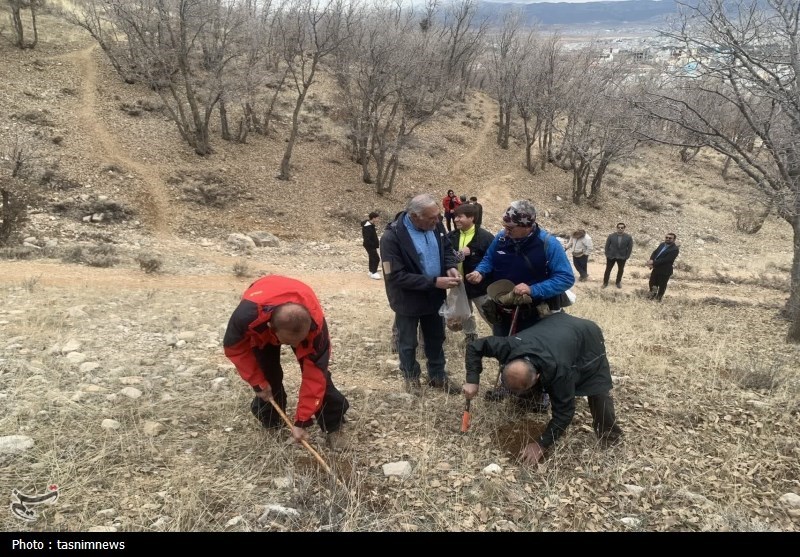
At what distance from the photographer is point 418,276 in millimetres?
3742

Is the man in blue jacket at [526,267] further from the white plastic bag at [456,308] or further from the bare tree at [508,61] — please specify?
the bare tree at [508,61]

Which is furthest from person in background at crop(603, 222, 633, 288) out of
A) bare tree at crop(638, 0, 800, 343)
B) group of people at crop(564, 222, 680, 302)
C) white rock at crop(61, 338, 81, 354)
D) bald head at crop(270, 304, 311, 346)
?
white rock at crop(61, 338, 81, 354)

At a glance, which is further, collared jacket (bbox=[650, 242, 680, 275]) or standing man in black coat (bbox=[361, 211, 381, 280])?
standing man in black coat (bbox=[361, 211, 381, 280])

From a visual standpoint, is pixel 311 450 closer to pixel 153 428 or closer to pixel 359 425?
pixel 359 425

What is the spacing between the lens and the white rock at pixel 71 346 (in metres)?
4.51

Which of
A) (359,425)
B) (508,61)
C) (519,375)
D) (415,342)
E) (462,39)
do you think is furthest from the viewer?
(462,39)

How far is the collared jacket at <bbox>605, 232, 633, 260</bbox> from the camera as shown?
11094 mm

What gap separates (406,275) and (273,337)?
1213mm

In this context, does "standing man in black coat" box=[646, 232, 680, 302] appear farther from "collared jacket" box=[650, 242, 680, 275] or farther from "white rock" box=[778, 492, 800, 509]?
"white rock" box=[778, 492, 800, 509]

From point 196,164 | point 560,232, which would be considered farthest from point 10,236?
point 560,232

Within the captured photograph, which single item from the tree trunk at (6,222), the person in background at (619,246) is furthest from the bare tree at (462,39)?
the tree trunk at (6,222)

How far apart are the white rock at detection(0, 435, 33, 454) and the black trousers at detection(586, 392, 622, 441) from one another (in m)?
3.55

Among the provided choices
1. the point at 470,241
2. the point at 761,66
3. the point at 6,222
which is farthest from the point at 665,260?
the point at 6,222

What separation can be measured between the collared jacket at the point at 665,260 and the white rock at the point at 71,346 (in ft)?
31.4
